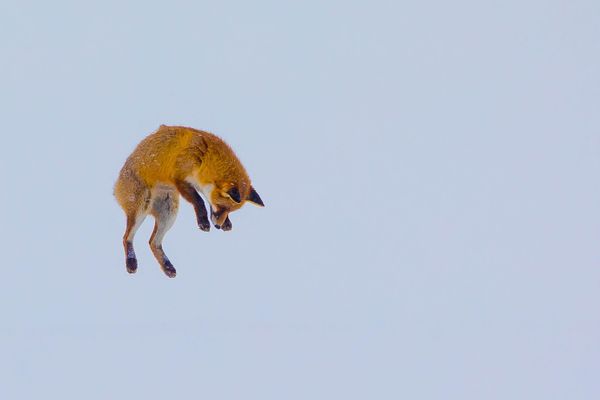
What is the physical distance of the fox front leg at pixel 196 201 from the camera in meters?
11.8

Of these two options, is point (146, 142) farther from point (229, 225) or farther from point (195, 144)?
point (229, 225)

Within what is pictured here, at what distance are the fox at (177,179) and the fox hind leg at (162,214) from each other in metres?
0.02

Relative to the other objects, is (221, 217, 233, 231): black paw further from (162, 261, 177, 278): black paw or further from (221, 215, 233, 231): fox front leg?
(162, 261, 177, 278): black paw

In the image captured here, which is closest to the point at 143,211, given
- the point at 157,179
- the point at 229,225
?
the point at 157,179

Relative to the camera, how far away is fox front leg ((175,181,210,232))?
38.6 ft

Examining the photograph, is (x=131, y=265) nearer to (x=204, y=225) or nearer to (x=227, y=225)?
(x=204, y=225)

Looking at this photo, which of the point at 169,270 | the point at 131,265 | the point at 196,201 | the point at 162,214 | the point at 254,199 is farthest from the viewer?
Result: the point at 162,214

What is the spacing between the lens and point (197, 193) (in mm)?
12289

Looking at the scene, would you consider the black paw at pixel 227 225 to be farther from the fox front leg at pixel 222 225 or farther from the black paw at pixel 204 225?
the black paw at pixel 204 225

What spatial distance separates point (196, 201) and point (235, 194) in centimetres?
58

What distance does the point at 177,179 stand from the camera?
1258 cm

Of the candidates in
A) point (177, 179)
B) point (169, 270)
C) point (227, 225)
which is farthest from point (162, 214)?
point (227, 225)

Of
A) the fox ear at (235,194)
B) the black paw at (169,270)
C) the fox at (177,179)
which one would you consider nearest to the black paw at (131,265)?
the fox at (177,179)

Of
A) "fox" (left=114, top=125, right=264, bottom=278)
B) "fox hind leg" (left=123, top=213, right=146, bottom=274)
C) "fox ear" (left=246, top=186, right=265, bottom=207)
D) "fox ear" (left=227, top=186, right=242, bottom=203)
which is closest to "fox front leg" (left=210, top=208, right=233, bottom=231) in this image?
"fox" (left=114, top=125, right=264, bottom=278)
